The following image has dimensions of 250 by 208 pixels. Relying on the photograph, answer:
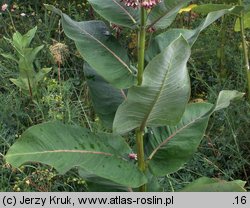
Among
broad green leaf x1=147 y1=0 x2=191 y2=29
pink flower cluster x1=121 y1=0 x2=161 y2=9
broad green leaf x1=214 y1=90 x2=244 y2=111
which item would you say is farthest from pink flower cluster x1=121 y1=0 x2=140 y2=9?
broad green leaf x1=214 y1=90 x2=244 y2=111

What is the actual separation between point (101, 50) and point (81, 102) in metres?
1.43

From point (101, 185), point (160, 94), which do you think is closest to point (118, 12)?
point (160, 94)

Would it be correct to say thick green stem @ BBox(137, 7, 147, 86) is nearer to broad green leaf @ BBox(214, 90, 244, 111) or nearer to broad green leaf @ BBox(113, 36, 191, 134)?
broad green leaf @ BBox(113, 36, 191, 134)

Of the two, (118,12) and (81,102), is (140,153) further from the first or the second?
(81,102)

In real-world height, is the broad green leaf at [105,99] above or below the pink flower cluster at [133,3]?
below

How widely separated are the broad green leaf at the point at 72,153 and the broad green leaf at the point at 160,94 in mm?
136

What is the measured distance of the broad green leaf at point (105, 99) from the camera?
6.91 ft

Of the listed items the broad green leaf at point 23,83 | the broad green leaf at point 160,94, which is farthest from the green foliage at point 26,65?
the broad green leaf at point 160,94

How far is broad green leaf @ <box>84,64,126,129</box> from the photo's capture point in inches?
83.0

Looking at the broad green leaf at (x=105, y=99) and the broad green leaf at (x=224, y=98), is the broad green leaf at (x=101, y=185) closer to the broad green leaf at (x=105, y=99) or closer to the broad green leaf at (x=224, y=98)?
the broad green leaf at (x=105, y=99)

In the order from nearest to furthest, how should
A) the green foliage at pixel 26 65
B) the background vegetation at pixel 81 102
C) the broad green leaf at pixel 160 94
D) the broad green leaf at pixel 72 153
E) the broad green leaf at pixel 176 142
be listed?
1. the broad green leaf at pixel 160 94
2. the broad green leaf at pixel 72 153
3. the broad green leaf at pixel 176 142
4. the background vegetation at pixel 81 102
5. the green foliage at pixel 26 65

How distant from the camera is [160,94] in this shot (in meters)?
1.71

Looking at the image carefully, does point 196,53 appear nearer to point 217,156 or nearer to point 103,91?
point 217,156

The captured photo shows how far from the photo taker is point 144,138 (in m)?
2.12
